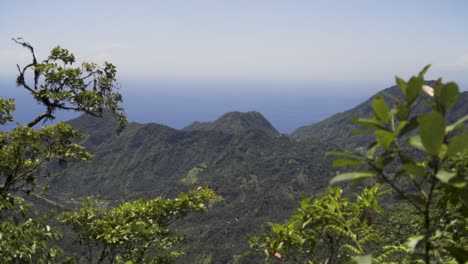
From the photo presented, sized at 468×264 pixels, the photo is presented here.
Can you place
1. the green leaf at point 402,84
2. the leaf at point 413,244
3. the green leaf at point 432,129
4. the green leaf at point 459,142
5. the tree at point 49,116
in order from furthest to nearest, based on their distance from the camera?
the tree at point 49,116, the green leaf at point 402,84, the leaf at point 413,244, the green leaf at point 459,142, the green leaf at point 432,129

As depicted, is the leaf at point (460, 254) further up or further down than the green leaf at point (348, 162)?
further down

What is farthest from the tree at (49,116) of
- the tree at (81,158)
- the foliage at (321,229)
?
the foliage at (321,229)

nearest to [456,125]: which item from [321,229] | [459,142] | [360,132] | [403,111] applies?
[459,142]

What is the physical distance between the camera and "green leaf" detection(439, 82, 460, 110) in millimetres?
1762

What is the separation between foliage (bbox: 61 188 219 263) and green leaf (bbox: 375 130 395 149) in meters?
12.4

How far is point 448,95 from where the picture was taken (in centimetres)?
178

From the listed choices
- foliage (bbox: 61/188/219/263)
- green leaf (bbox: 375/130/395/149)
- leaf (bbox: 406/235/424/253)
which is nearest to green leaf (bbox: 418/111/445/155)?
green leaf (bbox: 375/130/395/149)

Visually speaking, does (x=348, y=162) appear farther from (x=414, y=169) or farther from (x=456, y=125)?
(x=456, y=125)

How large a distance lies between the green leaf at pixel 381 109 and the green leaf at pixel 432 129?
0.24m

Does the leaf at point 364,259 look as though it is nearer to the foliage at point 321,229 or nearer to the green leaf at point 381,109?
the green leaf at point 381,109

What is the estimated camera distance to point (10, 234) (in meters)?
5.85

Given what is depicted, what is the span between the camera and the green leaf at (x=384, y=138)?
1695 millimetres

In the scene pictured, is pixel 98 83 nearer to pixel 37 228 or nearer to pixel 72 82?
pixel 72 82

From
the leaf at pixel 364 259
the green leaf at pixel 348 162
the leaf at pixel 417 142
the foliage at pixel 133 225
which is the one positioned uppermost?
the leaf at pixel 417 142
